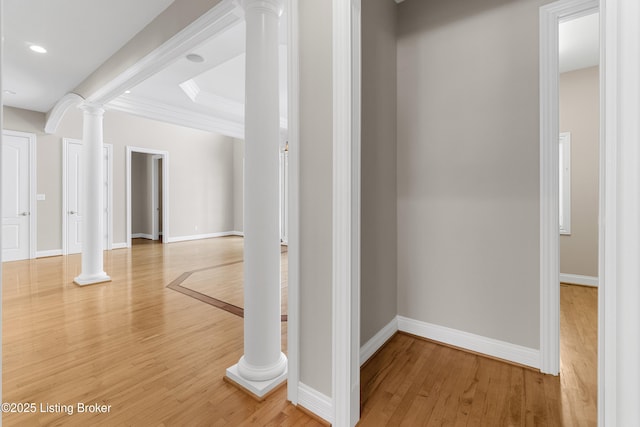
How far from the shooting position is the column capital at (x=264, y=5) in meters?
1.92

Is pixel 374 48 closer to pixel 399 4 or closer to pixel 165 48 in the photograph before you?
pixel 399 4

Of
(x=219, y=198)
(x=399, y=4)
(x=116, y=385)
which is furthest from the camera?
(x=219, y=198)

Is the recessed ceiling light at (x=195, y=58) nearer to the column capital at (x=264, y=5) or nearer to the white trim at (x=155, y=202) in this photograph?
the column capital at (x=264, y=5)

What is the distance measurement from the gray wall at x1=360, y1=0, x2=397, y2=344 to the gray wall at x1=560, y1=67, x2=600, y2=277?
3.04m

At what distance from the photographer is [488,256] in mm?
2316

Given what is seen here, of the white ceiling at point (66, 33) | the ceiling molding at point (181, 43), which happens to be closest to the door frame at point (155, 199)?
the white ceiling at point (66, 33)

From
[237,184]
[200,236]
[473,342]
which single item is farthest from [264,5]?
[237,184]

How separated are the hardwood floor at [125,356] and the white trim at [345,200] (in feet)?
1.12

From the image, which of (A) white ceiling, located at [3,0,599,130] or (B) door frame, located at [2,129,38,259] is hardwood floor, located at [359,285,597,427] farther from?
(B) door frame, located at [2,129,38,259]

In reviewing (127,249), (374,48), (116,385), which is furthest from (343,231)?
(127,249)

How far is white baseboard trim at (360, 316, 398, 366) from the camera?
2199mm

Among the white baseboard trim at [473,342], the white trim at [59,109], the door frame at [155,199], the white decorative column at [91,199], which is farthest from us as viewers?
the door frame at [155,199]

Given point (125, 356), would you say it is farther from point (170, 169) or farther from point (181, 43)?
point (170, 169)

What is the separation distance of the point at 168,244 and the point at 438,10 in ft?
24.0
